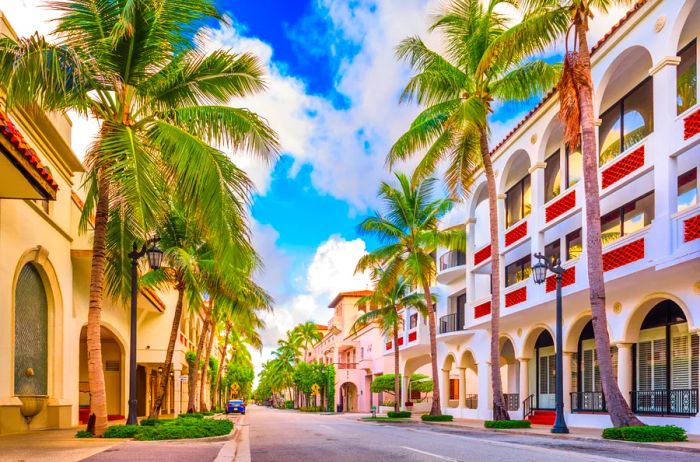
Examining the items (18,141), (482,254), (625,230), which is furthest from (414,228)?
(18,141)

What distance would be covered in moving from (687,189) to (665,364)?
5.48m

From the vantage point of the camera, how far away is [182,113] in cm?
1572

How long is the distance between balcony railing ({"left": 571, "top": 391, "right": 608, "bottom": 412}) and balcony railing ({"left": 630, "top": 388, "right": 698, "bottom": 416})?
76.0 inches

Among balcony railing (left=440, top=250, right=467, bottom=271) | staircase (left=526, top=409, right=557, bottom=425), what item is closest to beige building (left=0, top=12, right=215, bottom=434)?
staircase (left=526, top=409, right=557, bottom=425)

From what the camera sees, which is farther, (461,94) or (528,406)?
(528,406)

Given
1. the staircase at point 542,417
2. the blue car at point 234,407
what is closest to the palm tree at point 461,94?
the staircase at point 542,417

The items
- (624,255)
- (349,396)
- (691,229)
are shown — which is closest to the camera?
(691,229)

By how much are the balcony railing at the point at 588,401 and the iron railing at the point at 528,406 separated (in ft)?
13.1

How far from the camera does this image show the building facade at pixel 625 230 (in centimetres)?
1928

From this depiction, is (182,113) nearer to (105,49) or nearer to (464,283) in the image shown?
(105,49)

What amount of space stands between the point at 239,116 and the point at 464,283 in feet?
88.1

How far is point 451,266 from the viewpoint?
4075 cm

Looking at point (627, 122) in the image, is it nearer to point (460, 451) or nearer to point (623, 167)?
point (623, 167)

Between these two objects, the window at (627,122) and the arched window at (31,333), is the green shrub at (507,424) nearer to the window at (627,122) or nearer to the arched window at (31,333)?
the window at (627,122)
